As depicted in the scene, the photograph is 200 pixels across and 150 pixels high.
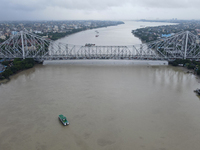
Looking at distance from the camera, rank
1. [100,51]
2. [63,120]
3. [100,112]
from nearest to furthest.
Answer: [63,120]
[100,112]
[100,51]

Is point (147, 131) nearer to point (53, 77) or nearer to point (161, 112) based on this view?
point (161, 112)

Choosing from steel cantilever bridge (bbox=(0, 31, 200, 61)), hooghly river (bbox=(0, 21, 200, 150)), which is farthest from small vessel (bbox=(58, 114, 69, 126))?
steel cantilever bridge (bbox=(0, 31, 200, 61))

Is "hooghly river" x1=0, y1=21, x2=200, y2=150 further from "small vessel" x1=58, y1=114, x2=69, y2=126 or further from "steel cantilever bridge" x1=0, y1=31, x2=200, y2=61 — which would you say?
"steel cantilever bridge" x1=0, y1=31, x2=200, y2=61

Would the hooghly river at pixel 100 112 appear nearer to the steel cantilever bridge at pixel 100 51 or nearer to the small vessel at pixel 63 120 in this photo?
the small vessel at pixel 63 120

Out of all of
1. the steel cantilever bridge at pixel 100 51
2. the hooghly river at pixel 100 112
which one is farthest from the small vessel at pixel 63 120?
the steel cantilever bridge at pixel 100 51

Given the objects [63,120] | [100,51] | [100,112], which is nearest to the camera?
[63,120]

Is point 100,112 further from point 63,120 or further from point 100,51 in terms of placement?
point 100,51

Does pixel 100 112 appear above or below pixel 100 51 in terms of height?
below

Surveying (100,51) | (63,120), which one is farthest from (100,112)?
(100,51)

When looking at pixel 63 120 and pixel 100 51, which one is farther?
pixel 100 51
